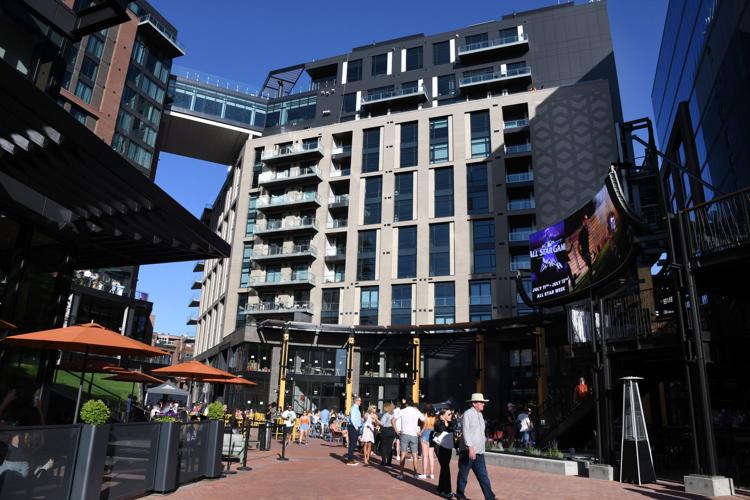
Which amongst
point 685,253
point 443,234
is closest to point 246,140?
point 443,234

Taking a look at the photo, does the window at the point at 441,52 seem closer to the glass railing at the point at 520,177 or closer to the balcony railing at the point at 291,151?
the balcony railing at the point at 291,151

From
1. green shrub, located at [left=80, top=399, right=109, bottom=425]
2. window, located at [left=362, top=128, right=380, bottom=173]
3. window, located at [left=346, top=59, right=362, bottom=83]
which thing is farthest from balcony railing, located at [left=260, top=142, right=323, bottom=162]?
green shrub, located at [left=80, top=399, right=109, bottom=425]

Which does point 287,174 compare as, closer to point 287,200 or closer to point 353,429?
point 287,200

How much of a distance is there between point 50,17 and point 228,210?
55.2 m

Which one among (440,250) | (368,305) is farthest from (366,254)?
(440,250)

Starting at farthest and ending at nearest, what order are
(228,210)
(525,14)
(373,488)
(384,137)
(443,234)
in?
(228,210) < (525,14) < (384,137) < (443,234) < (373,488)

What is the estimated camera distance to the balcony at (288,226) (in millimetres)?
53344

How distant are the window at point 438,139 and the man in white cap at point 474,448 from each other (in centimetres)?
4399

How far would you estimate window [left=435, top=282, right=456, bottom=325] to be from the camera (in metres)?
45.9

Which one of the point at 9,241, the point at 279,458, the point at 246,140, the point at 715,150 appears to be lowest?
the point at 279,458

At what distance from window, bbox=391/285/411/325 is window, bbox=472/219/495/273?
6.33 metres

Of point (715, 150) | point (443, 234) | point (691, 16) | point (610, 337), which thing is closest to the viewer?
point (610, 337)

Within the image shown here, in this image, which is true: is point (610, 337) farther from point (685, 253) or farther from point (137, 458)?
point (137, 458)

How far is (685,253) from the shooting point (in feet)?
39.3
